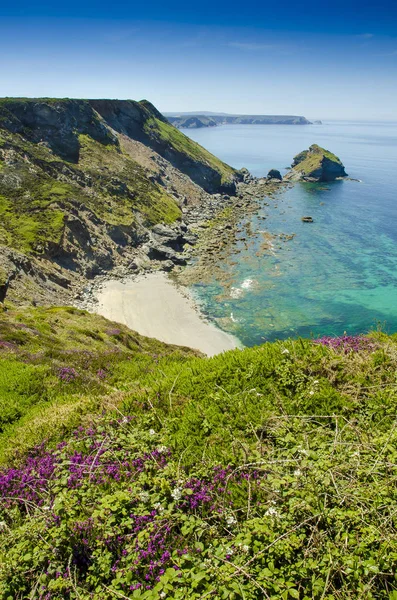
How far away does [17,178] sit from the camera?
6981 centimetres

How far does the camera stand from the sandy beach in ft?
145

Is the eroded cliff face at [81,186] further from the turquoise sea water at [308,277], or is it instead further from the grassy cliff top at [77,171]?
the turquoise sea water at [308,277]

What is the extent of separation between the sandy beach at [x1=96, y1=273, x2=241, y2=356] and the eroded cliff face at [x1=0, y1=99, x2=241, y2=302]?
289 inches

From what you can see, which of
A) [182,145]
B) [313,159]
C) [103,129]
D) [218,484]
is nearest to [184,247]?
[103,129]

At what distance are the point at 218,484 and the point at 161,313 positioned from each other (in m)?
45.4

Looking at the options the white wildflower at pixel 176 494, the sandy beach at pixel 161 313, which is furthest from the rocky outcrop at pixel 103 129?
the white wildflower at pixel 176 494

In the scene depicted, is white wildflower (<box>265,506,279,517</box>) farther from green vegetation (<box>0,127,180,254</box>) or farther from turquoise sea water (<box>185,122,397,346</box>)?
green vegetation (<box>0,127,180,254</box>)

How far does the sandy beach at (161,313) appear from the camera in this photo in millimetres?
44250

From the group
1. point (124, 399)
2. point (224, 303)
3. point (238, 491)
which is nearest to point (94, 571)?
point (238, 491)

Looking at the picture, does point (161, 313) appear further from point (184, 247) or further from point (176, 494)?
point (176, 494)

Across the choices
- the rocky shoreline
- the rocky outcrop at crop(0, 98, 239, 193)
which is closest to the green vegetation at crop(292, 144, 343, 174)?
the rocky outcrop at crop(0, 98, 239, 193)

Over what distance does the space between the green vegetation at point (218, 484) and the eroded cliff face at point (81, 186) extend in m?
32.7

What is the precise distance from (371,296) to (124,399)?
189 ft

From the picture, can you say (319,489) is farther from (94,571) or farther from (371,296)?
(371,296)
